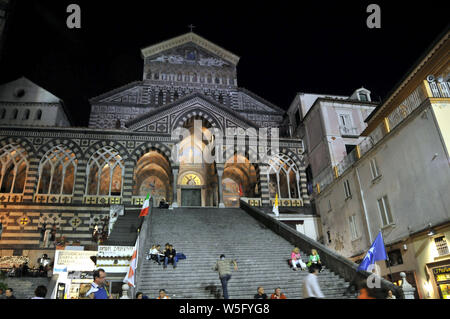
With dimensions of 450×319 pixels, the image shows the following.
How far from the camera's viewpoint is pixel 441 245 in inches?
488

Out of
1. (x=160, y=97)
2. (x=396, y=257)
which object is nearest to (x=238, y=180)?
(x=160, y=97)

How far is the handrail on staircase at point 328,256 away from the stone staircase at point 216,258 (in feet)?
0.94

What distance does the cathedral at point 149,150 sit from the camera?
23469 mm

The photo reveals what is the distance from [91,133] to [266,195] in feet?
49.4

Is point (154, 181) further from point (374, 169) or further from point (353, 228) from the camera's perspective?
point (374, 169)

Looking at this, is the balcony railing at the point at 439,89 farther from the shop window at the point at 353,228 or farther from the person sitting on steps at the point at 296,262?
the person sitting on steps at the point at 296,262

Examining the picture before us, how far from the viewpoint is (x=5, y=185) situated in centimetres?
2505

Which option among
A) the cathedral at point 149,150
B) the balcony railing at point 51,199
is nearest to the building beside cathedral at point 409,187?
the cathedral at point 149,150

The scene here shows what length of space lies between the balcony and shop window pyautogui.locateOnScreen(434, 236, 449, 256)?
14.2 m

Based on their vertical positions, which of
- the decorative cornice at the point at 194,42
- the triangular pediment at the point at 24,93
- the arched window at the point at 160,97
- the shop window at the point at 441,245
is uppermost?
the decorative cornice at the point at 194,42

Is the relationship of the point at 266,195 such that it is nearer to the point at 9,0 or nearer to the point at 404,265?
the point at 404,265

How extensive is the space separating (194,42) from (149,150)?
53.7ft

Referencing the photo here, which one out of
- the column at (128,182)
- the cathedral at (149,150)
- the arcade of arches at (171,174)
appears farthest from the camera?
the arcade of arches at (171,174)
